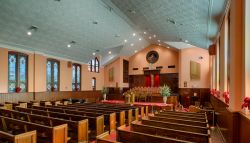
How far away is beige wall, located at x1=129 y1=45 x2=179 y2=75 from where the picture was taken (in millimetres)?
15906

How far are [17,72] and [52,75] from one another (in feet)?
7.64

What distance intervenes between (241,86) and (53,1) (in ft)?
21.7

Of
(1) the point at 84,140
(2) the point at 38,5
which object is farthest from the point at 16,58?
(1) the point at 84,140

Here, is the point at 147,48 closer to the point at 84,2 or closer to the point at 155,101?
the point at 155,101

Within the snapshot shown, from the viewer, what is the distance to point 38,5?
690cm

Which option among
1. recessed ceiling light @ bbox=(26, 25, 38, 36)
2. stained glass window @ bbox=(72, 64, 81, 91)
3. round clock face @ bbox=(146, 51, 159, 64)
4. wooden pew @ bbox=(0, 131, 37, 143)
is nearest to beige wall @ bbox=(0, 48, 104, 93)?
stained glass window @ bbox=(72, 64, 81, 91)

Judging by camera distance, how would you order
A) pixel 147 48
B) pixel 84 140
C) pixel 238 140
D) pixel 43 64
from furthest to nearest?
pixel 147 48 < pixel 43 64 < pixel 84 140 < pixel 238 140

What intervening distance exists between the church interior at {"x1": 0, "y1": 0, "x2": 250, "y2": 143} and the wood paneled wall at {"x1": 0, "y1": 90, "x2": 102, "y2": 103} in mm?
48

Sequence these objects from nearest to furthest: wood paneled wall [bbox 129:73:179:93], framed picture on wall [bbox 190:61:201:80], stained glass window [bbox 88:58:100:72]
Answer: framed picture on wall [bbox 190:61:201:80] < stained glass window [bbox 88:58:100:72] < wood paneled wall [bbox 129:73:179:93]

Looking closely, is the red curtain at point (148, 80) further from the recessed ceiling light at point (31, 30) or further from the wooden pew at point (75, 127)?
the wooden pew at point (75, 127)

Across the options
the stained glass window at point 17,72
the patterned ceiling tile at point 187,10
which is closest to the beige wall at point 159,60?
the patterned ceiling tile at point 187,10

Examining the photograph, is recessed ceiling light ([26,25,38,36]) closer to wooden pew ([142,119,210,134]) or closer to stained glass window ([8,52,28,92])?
stained glass window ([8,52,28,92])

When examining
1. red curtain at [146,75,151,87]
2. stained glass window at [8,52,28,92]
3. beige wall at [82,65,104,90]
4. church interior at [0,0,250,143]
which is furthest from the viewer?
red curtain at [146,75,151,87]

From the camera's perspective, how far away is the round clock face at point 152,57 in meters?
16.6
